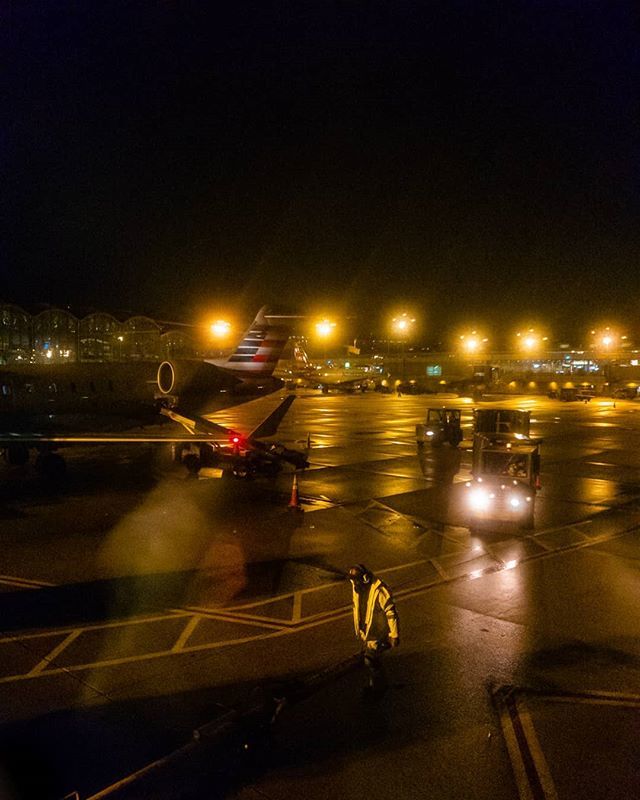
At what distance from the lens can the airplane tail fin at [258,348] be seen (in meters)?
30.4

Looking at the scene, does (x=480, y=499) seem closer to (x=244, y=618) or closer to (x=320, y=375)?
(x=244, y=618)

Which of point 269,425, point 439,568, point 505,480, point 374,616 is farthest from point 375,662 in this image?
point 269,425

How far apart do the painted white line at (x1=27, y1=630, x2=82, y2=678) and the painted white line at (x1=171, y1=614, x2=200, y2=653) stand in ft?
4.92

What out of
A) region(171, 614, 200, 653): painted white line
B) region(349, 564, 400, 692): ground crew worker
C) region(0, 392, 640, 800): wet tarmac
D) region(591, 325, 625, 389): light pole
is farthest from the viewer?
region(591, 325, 625, 389): light pole

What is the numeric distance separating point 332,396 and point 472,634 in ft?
201

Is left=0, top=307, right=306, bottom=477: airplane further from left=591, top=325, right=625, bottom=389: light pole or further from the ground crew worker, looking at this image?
left=591, top=325, right=625, bottom=389: light pole

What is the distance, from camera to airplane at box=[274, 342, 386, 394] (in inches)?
2985

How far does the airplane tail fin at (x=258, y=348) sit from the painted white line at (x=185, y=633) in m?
20.9

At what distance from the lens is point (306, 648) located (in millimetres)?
8852

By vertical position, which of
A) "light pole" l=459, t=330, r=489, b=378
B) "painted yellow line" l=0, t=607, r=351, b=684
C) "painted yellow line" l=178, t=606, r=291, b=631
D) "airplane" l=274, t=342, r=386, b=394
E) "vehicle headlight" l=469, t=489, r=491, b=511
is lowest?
"painted yellow line" l=178, t=606, r=291, b=631

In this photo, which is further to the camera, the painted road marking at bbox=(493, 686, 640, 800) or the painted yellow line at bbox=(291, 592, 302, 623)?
the painted yellow line at bbox=(291, 592, 302, 623)

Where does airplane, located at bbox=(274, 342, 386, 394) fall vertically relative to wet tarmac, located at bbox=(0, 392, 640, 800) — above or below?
above

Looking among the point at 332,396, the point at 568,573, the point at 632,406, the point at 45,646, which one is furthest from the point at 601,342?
the point at 45,646

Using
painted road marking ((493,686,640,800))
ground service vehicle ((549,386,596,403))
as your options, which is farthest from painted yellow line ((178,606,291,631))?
ground service vehicle ((549,386,596,403))
